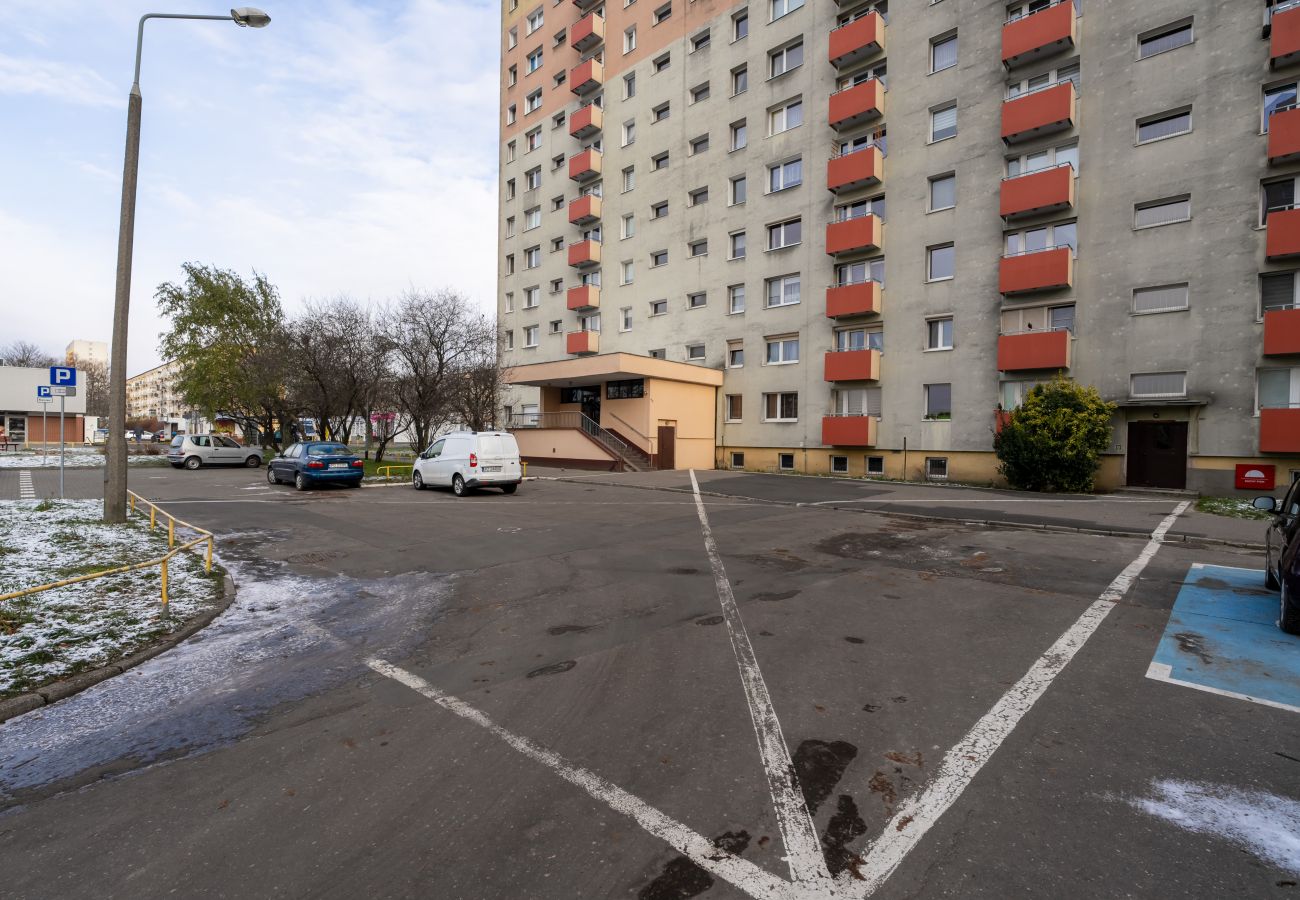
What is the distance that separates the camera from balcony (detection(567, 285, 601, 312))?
35.3 metres

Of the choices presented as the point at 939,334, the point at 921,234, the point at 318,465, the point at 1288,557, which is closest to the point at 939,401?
the point at 939,334

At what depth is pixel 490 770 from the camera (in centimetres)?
324

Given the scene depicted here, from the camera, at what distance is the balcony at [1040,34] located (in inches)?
788

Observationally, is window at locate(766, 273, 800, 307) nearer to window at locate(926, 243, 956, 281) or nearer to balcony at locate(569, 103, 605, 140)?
window at locate(926, 243, 956, 281)

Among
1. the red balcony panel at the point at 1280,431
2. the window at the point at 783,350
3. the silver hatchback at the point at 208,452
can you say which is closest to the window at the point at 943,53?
the window at the point at 783,350

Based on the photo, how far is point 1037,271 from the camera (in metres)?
20.3

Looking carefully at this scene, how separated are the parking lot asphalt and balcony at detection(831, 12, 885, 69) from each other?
83.1 ft

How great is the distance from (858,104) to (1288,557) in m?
24.4

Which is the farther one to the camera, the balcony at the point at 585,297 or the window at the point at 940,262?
the balcony at the point at 585,297

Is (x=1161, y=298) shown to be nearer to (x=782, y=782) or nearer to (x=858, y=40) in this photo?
(x=858, y=40)

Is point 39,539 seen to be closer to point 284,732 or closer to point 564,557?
point 564,557

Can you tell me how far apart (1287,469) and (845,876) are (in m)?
21.9

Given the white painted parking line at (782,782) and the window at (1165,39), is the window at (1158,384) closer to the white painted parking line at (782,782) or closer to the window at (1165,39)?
the window at (1165,39)

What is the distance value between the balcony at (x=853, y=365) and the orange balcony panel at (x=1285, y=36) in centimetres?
1311
